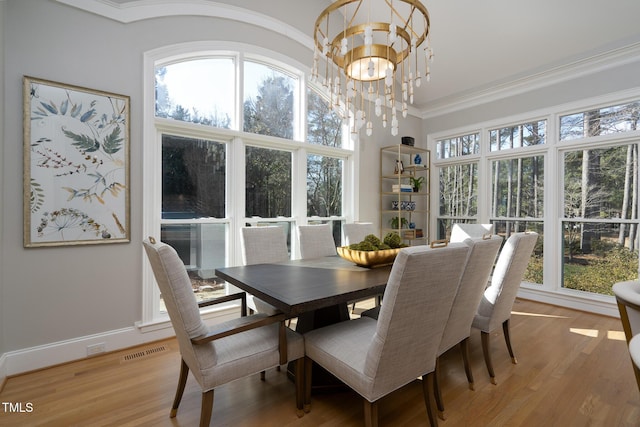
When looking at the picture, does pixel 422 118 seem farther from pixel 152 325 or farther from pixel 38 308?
pixel 38 308

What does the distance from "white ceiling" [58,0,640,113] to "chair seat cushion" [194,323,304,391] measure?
2.89 metres

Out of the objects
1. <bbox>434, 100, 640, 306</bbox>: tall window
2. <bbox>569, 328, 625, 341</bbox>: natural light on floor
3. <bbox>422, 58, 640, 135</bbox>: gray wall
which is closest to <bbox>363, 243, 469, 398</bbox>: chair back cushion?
<bbox>569, 328, 625, 341</bbox>: natural light on floor

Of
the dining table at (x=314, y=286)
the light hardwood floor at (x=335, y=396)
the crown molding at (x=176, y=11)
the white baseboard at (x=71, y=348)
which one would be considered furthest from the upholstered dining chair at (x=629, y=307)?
the crown molding at (x=176, y=11)

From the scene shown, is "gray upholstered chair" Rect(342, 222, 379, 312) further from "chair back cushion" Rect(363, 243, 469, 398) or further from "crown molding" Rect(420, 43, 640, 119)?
"crown molding" Rect(420, 43, 640, 119)

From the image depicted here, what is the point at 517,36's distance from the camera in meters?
3.66

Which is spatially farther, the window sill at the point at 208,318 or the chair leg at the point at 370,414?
the window sill at the point at 208,318

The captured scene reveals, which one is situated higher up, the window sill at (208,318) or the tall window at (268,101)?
the tall window at (268,101)

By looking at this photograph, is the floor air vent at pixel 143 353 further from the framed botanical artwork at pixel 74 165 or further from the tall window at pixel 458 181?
the tall window at pixel 458 181

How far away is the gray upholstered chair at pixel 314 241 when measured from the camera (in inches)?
120

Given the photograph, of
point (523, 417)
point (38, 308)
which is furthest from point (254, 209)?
point (523, 417)

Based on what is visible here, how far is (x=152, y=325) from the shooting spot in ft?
9.01

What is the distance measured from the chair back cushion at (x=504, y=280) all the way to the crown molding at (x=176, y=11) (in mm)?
3384

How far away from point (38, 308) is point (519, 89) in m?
5.78

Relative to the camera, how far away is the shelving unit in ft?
15.5
